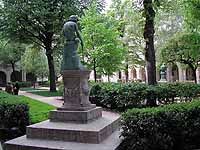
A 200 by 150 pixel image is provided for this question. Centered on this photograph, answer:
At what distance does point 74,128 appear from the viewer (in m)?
7.92

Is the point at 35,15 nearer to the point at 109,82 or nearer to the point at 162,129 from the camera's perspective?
the point at 109,82

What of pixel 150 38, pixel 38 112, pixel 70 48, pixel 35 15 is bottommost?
pixel 38 112

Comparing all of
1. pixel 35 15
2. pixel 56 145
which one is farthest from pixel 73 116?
pixel 35 15

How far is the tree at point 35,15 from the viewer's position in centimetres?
2625

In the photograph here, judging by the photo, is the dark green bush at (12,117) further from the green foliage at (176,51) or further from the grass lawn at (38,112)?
the green foliage at (176,51)

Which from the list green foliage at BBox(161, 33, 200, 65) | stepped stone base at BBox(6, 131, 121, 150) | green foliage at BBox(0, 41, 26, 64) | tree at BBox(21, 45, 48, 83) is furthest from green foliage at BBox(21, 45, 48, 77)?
stepped stone base at BBox(6, 131, 121, 150)

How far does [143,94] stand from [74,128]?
635 cm

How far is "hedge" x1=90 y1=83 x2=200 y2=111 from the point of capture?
44.9 feet

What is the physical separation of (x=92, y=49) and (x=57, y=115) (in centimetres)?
1446

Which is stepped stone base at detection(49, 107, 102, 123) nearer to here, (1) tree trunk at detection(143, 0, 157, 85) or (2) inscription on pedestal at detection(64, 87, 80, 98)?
(2) inscription on pedestal at detection(64, 87, 80, 98)

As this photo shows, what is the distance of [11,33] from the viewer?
1097 inches

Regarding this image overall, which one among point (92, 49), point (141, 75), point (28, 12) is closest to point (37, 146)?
point (92, 49)

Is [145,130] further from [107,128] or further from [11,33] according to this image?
[11,33]

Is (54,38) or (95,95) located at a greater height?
(54,38)
